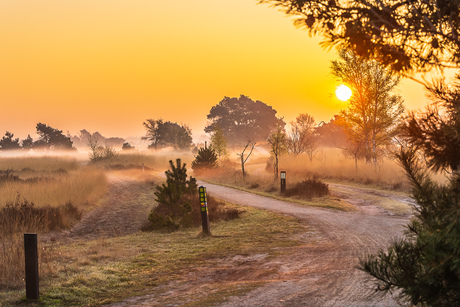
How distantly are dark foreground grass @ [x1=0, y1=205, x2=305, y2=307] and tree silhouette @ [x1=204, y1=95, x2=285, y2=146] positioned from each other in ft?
248

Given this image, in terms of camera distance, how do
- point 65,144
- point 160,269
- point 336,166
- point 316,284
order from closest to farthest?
point 316,284 → point 160,269 → point 336,166 → point 65,144

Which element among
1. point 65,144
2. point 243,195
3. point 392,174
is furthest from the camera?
point 65,144

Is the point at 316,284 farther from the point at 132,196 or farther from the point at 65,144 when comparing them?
the point at 65,144

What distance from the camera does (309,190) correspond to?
20.5 meters

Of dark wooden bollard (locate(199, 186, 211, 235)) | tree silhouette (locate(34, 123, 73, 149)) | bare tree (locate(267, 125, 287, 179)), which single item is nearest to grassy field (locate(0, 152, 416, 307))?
dark wooden bollard (locate(199, 186, 211, 235))

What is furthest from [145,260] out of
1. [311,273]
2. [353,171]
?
[353,171]

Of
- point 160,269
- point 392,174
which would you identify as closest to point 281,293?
point 160,269

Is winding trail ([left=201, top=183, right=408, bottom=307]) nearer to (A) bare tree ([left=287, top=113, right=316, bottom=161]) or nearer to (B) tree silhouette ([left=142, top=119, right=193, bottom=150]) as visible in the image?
(A) bare tree ([left=287, top=113, right=316, bottom=161])

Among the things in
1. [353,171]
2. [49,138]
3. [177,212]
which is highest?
[49,138]

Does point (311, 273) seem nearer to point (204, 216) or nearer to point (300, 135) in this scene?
point (204, 216)

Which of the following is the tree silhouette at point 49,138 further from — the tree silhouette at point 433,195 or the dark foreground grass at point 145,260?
the tree silhouette at point 433,195

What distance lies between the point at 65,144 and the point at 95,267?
71.9 meters

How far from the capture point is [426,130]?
3.82 meters

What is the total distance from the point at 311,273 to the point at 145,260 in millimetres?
3816
